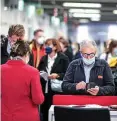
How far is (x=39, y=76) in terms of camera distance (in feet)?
13.0

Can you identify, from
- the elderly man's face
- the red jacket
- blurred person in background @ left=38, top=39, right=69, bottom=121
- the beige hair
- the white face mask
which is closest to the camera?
the red jacket

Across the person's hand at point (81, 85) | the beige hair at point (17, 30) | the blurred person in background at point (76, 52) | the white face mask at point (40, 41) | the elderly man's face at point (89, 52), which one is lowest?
the person's hand at point (81, 85)

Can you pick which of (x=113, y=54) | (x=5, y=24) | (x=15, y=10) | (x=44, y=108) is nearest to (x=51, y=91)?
(x=44, y=108)

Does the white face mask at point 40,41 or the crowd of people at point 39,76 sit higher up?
the white face mask at point 40,41

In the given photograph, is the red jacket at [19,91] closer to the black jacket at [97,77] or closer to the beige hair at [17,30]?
the black jacket at [97,77]

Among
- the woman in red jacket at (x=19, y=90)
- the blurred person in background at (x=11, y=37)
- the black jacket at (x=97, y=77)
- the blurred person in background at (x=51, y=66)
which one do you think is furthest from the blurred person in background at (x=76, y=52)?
the woman in red jacket at (x=19, y=90)

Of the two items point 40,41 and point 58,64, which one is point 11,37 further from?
point 40,41

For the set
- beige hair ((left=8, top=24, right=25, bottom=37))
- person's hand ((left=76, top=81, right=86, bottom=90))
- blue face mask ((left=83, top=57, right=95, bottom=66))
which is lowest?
person's hand ((left=76, top=81, right=86, bottom=90))

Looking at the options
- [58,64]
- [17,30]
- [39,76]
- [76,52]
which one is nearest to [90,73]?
[39,76]

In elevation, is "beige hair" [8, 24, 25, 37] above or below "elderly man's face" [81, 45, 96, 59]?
above

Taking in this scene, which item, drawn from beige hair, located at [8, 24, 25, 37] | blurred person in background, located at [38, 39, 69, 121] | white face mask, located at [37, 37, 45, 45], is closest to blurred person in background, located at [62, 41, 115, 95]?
beige hair, located at [8, 24, 25, 37]

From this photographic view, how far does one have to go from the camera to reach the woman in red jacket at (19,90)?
12.2 feet

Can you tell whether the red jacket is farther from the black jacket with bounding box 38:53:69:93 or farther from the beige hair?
the black jacket with bounding box 38:53:69:93

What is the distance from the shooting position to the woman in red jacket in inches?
146
